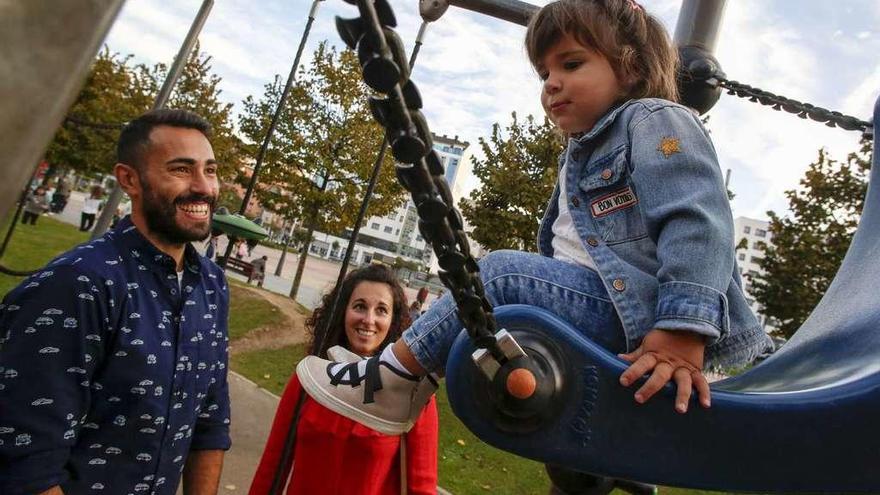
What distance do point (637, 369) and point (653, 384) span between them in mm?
33

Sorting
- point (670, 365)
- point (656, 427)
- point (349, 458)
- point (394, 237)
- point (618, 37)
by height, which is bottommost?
point (349, 458)

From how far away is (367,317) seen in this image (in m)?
2.62

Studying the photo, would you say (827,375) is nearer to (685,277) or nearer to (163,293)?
(685,277)

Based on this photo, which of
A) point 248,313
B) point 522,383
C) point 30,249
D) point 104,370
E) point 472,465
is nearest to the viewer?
point 522,383

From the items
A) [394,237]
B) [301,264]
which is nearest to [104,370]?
[301,264]

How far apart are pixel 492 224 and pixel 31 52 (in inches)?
390

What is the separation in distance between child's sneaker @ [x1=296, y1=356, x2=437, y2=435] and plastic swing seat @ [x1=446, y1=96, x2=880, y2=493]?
0.95ft

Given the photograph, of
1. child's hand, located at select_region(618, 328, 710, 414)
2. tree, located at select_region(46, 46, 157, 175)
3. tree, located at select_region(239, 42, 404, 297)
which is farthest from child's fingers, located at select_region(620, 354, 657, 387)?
tree, located at select_region(46, 46, 157, 175)

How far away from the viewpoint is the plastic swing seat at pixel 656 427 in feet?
2.90

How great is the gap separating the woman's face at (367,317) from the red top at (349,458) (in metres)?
0.41

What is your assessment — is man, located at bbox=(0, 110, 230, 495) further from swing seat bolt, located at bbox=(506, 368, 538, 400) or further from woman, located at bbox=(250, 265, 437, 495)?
swing seat bolt, located at bbox=(506, 368, 538, 400)

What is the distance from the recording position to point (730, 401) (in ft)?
2.96

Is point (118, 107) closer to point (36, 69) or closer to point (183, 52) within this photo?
point (183, 52)

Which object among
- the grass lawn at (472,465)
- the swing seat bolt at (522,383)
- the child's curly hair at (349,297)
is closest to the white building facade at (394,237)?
the grass lawn at (472,465)
